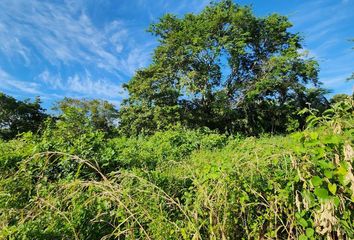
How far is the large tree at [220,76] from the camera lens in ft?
64.6

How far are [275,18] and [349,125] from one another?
20830mm

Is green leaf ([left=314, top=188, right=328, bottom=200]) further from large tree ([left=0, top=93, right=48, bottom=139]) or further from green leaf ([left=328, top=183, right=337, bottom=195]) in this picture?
large tree ([left=0, top=93, right=48, bottom=139])

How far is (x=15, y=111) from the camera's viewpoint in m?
26.5

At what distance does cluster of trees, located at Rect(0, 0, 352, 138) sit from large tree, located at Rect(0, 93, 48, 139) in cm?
939

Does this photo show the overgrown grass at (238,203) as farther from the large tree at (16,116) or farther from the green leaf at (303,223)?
the large tree at (16,116)

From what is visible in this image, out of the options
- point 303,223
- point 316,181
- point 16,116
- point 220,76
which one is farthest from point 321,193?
point 16,116

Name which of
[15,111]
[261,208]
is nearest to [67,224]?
[261,208]

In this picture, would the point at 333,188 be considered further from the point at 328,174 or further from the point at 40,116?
the point at 40,116

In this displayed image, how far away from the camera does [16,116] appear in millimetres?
26734

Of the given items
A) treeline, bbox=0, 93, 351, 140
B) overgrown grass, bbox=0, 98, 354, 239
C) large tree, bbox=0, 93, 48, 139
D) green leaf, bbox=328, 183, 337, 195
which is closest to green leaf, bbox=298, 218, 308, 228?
overgrown grass, bbox=0, 98, 354, 239

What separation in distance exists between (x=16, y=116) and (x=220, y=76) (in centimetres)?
1656

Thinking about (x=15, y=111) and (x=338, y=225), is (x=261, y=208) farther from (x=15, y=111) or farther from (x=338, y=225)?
(x=15, y=111)

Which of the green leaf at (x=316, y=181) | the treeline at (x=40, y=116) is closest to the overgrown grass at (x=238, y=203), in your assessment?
the green leaf at (x=316, y=181)

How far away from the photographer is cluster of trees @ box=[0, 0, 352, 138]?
1970 centimetres
